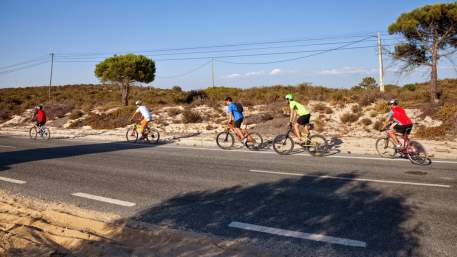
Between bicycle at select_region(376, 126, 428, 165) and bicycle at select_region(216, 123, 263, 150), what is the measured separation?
4.29m

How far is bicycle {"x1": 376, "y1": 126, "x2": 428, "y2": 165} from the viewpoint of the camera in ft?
35.8

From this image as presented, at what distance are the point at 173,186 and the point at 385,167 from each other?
5.60m

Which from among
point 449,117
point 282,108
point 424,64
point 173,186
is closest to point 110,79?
point 282,108

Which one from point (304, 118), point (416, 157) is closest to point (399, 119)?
point (416, 157)

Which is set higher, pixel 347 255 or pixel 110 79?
pixel 110 79

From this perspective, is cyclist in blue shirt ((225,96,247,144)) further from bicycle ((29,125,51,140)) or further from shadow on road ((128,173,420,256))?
bicycle ((29,125,51,140))

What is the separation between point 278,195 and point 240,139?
705cm

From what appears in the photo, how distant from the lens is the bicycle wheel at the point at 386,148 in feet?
39.4

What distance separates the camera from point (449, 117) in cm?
1750

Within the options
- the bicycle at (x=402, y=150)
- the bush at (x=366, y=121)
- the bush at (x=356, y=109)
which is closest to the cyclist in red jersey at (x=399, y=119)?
the bicycle at (x=402, y=150)

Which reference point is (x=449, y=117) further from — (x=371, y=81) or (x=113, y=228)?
(x=371, y=81)

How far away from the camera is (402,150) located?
11359 mm

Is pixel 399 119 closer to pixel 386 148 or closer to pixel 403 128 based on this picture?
pixel 403 128

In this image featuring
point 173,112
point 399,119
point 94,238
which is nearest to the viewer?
point 94,238
